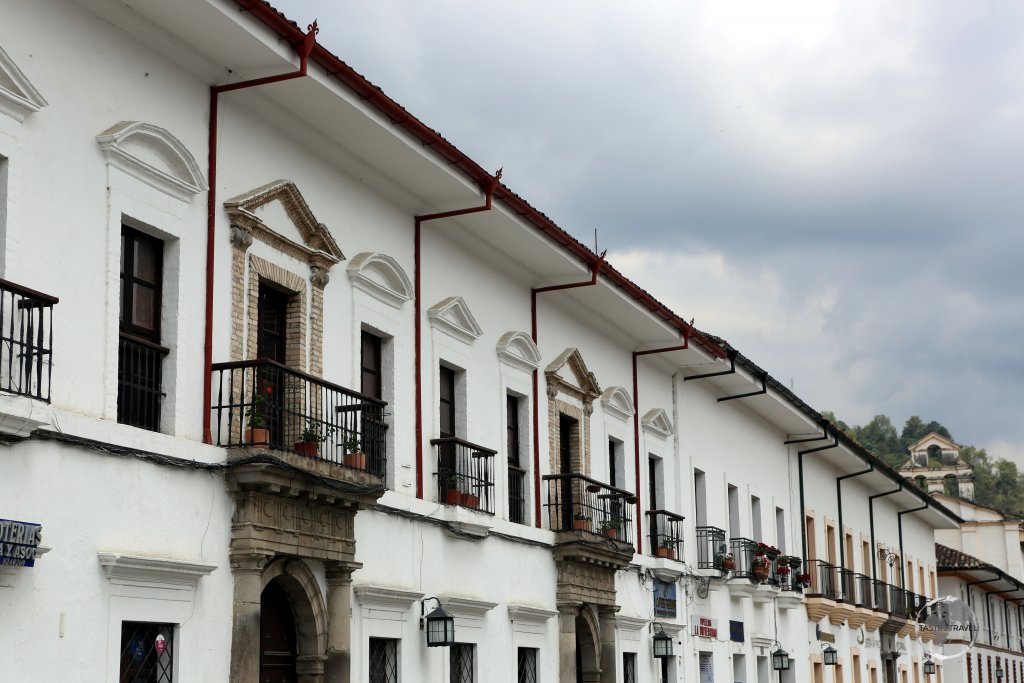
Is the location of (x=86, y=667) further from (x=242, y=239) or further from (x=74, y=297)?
(x=242, y=239)

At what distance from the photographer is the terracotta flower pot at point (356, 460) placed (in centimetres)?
1434

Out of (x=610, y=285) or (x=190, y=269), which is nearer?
(x=190, y=269)

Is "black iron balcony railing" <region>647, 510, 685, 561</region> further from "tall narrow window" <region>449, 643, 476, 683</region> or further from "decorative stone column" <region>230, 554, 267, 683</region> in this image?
"decorative stone column" <region>230, 554, 267, 683</region>

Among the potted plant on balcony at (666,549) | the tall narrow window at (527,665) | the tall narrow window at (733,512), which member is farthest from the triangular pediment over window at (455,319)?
the tall narrow window at (733,512)

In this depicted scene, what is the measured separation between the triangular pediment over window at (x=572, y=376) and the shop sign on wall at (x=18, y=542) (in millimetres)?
10999

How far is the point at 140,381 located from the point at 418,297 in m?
5.26

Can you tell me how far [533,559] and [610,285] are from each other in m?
4.26

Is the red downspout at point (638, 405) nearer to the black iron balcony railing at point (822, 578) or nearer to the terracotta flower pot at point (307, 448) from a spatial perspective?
the black iron balcony railing at point (822, 578)

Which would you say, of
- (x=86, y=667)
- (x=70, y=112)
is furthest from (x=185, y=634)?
(x=70, y=112)

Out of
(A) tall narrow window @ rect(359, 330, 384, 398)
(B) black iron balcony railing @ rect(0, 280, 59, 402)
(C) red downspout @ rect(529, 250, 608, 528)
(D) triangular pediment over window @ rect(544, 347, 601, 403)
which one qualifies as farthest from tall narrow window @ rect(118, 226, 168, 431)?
(D) triangular pediment over window @ rect(544, 347, 601, 403)

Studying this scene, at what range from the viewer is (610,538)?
20.8 metres

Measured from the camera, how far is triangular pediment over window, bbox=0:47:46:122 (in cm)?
1080

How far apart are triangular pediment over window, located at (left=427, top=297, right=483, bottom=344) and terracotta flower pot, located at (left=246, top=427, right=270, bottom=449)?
4.59 m

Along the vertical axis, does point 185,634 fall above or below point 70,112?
below
